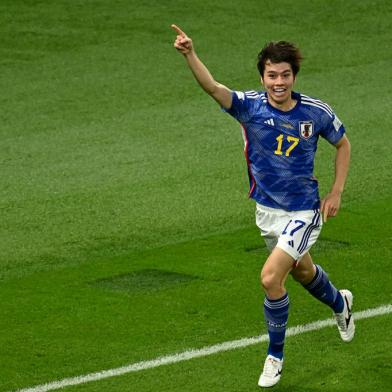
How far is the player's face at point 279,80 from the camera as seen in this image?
28.9ft

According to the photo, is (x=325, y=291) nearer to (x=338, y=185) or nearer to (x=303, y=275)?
(x=303, y=275)

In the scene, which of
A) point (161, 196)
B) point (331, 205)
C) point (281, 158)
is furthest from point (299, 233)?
point (161, 196)

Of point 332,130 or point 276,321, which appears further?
point 332,130

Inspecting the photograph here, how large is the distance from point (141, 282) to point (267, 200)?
7.35 feet

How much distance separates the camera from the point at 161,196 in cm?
1341

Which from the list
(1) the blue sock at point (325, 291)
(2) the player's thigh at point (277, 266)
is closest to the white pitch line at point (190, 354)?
(1) the blue sock at point (325, 291)

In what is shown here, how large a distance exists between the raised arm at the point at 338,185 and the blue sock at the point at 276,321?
2.11 ft

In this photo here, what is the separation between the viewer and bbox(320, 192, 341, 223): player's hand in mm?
8844

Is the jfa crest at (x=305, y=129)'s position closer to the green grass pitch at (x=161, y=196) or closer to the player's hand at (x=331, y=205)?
the player's hand at (x=331, y=205)

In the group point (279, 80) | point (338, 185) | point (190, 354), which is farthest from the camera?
point (190, 354)

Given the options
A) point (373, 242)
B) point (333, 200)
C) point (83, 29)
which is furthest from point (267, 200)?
point (83, 29)

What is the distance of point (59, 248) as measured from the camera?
1198 cm

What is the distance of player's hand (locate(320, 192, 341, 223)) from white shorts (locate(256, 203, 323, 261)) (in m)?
0.13

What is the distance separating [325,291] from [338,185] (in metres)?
0.91
